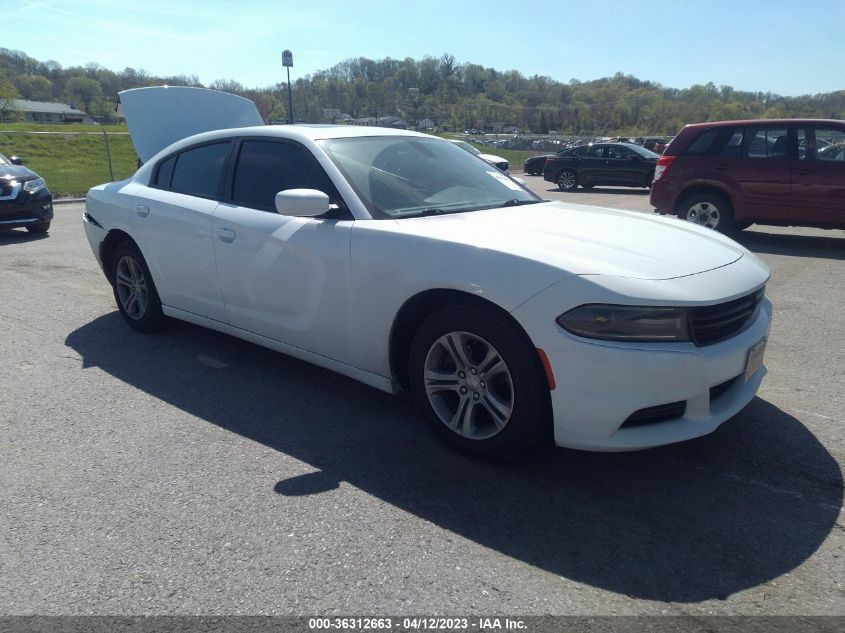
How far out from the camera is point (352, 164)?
378 centimetres

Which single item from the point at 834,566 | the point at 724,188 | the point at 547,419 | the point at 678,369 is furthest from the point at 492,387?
the point at 724,188

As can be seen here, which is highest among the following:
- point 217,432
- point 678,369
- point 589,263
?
point 589,263

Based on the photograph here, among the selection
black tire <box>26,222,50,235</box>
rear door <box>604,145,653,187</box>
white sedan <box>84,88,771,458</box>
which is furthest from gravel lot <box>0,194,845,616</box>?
rear door <box>604,145,653,187</box>

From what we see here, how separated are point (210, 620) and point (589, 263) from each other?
1975mm

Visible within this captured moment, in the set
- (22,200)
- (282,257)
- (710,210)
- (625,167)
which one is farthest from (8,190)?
(625,167)

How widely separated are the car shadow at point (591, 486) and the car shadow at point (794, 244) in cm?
609

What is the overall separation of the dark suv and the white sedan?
6130 millimetres

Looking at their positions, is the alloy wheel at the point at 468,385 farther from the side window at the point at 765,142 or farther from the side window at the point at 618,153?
the side window at the point at 618,153

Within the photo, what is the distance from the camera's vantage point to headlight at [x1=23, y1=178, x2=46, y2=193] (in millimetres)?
9750

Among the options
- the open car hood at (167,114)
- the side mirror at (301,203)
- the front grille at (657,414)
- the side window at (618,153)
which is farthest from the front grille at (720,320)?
the side window at (618,153)

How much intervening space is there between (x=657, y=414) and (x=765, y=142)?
7985 mm

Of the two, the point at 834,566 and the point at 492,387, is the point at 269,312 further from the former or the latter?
the point at 834,566

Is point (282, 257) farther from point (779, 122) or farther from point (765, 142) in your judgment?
point (779, 122)

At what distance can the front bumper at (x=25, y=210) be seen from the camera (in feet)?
31.3
